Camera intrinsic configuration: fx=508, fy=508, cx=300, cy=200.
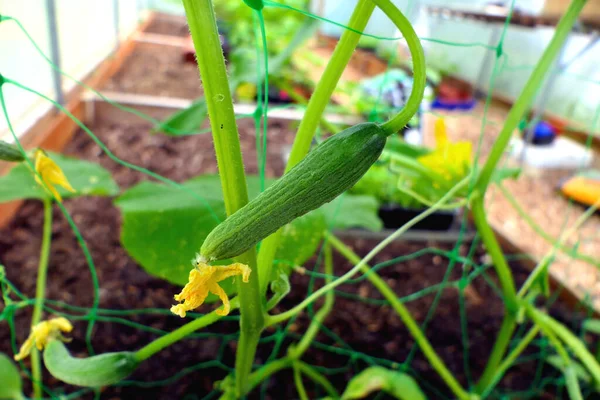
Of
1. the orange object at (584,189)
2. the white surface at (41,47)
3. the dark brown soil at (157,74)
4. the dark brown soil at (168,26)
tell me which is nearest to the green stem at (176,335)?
the white surface at (41,47)

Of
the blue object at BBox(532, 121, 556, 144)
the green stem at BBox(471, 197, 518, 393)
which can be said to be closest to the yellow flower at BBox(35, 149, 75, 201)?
the green stem at BBox(471, 197, 518, 393)

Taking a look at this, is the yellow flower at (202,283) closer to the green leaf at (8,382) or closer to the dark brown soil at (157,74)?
the green leaf at (8,382)

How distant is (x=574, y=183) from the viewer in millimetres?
1750

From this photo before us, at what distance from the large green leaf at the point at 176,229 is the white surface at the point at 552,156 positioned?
1612 millimetres

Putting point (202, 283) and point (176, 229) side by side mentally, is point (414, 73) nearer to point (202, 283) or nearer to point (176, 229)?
point (202, 283)

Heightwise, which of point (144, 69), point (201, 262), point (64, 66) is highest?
point (201, 262)

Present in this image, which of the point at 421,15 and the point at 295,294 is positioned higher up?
the point at 421,15

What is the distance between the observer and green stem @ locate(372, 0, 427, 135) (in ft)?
1.20

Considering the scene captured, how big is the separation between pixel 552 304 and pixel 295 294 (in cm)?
62

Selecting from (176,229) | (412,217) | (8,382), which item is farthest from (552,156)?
(8,382)

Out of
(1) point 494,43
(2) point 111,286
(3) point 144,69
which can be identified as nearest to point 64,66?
(3) point 144,69

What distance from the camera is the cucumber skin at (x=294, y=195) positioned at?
1.08ft

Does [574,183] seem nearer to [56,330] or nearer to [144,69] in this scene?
[56,330]

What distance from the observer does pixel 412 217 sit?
4.63 ft
